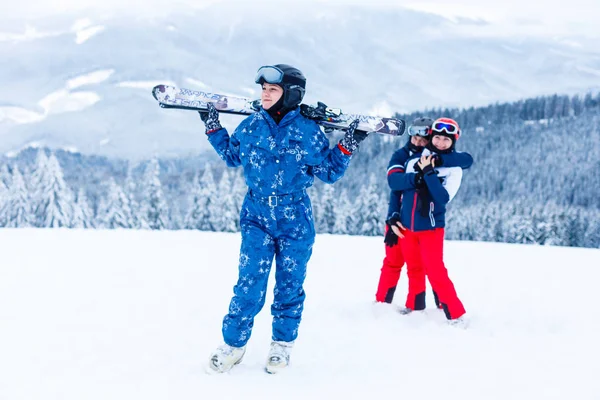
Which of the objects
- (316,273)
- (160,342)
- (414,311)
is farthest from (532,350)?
(316,273)

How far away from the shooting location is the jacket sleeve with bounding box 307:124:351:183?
395 cm

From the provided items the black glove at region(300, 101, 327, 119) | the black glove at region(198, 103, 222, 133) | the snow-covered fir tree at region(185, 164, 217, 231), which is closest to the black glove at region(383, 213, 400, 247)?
the black glove at region(300, 101, 327, 119)

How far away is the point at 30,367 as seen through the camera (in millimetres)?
3871

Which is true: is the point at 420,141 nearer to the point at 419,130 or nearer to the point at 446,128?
the point at 419,130

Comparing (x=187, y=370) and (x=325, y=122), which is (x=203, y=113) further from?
(x=187, y=370)

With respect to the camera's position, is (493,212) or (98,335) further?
(493,212)

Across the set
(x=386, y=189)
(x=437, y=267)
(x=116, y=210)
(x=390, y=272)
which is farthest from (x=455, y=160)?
(x=386, y=189)

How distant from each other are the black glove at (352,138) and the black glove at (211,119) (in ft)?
3.68

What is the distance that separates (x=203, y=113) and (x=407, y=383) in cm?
289

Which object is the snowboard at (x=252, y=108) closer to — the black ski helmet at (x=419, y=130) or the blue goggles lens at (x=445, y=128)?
the blue goggles lens at (x=445, y=128)

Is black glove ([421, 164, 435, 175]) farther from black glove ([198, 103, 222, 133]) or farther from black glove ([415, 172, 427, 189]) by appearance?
black glove ([198, 103, 222, 133])

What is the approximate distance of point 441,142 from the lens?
5.35 metres

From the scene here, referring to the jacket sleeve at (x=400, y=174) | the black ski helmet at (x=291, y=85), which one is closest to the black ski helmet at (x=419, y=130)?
the jacket sleeve at (x=400, y=174)

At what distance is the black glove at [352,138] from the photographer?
3926 mm
